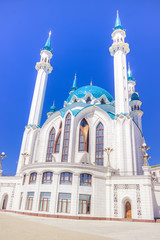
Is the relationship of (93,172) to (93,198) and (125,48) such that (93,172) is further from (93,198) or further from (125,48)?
(125,48)

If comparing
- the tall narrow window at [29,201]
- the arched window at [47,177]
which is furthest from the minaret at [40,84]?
the tall narrow window at [29,201]

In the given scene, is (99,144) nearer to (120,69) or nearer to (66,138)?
(66,138)

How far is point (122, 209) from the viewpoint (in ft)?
64.4

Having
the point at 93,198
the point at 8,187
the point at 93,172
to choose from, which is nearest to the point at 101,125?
the point at 93,172

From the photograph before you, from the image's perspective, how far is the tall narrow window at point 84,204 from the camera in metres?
18.9

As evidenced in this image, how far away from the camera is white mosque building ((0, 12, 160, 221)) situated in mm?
19250

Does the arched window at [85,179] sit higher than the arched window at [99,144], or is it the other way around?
the arched window at [99,144]

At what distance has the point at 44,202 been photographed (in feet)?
63.7

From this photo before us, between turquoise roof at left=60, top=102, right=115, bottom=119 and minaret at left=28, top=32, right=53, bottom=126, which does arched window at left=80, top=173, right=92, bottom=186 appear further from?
minaret at left=28, top=32, right=53, bottom=126

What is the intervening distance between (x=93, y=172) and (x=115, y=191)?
338 centimetres

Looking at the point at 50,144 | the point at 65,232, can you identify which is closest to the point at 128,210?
the point at 65,232

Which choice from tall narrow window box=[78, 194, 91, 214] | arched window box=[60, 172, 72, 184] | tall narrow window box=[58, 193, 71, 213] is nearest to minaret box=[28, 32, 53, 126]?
arched window box=[60, 172, 72, 184]

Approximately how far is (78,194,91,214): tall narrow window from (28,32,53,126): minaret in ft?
63.9

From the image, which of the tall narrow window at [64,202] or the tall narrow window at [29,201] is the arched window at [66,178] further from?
the tall narrow window at [29,201]
